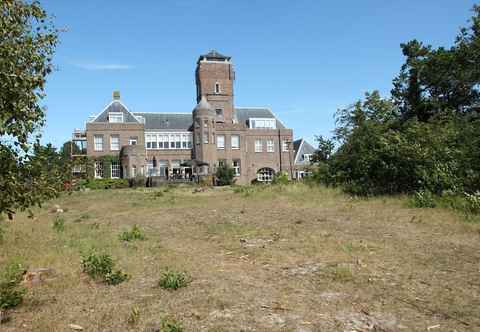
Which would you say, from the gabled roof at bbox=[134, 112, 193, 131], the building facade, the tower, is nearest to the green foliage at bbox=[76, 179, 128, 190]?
the building facade

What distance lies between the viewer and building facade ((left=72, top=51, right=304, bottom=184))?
151 feet

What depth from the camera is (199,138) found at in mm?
49250

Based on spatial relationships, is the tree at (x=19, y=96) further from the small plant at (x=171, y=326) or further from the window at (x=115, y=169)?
the window at (x=115, y=169)

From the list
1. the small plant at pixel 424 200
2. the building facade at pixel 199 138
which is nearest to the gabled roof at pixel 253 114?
the building facade at pixel 199 138

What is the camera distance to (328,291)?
5074 mm

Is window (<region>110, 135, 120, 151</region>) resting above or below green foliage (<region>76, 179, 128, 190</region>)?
above

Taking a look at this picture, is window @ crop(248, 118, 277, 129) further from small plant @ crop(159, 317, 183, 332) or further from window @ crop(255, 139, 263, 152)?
small plant @ crop(159, 317, 183, 332)

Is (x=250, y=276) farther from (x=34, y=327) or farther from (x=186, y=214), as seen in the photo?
(x=186, y=214)

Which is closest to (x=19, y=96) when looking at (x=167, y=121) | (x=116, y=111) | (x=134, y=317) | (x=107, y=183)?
(x=134, y=317)

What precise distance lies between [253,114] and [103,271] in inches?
2015

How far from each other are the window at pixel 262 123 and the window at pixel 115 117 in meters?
17.5

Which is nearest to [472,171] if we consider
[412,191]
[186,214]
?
[412,191]

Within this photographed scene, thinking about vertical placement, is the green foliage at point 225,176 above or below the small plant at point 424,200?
above

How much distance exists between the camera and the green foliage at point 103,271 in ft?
18.8
